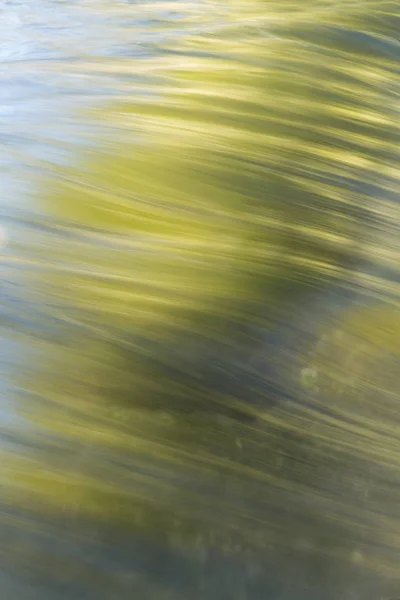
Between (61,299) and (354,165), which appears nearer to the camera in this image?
(61,299)

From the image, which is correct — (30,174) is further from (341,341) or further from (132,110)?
(341,341)

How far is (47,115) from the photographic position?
3.88 ft

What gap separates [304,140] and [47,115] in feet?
1.43

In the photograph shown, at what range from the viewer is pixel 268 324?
0.73 metres

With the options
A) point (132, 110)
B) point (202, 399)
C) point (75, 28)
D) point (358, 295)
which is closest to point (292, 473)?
point (202, 399)

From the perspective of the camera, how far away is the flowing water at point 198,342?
54 centimetres

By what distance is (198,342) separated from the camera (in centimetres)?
70

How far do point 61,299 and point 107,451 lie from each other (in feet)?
0.71

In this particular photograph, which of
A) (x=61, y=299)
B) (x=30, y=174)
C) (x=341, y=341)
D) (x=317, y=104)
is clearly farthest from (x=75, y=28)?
(x=341, y=341)

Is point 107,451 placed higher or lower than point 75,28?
lower

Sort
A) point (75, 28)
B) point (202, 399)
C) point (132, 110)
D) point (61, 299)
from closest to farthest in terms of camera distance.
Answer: point (202, 399), point (61, 299), point (132, 110), point (75, 28)

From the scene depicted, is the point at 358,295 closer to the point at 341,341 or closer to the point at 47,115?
the point at 341,341

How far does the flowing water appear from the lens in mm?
543

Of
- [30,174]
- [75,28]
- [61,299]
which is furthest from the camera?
[75,28]
